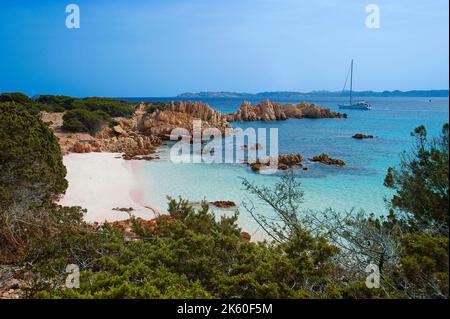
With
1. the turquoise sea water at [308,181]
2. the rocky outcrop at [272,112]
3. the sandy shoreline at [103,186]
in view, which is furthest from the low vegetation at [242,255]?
the rocky outcrop at [272,112]

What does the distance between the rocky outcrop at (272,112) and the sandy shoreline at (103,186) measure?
25.5m

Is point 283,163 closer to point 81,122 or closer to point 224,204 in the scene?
point 224,204

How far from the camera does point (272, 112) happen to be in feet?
141

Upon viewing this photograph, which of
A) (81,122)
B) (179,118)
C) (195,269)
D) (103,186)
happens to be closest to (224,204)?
(103,186)

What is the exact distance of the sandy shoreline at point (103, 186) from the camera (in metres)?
9.47

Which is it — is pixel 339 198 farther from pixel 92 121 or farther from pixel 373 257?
pixel 92 121

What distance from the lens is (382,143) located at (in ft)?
78.2

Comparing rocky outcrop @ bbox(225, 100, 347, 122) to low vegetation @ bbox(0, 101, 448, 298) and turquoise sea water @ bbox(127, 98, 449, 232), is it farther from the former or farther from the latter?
low vegetation @ bbox(0, 101, 448, 298)

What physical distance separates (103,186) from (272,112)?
3260 cm

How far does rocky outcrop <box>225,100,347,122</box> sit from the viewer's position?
4144cm

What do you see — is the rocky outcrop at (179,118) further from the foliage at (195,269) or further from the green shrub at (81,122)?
the foliage at (195,269)
